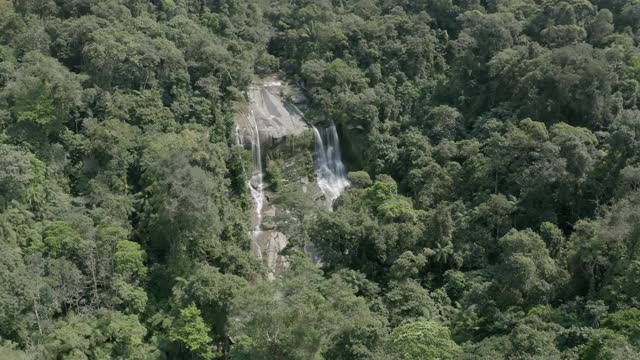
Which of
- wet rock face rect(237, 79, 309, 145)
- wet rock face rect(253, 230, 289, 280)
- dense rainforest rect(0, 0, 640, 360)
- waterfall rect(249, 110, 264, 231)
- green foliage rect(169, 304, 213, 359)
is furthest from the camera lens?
wet rock face rect(237, 79, 309, 145)

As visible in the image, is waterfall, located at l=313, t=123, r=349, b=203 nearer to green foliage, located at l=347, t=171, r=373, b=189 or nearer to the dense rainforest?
the dense rainforest

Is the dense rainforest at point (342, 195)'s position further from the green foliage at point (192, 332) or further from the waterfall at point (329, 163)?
the waterfall at point (329, 163)

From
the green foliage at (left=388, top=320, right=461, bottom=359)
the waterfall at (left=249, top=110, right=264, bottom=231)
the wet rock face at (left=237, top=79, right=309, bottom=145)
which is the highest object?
the green foliage at (left=388, top=320, right=461, bottom=359)

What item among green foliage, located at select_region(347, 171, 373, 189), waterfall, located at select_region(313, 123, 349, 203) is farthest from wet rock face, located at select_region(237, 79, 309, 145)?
green foliage, located at select_region(347, 171, 373, 189)

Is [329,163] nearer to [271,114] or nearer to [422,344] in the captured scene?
[271,114]

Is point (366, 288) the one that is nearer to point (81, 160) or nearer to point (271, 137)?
point (271, 137)
